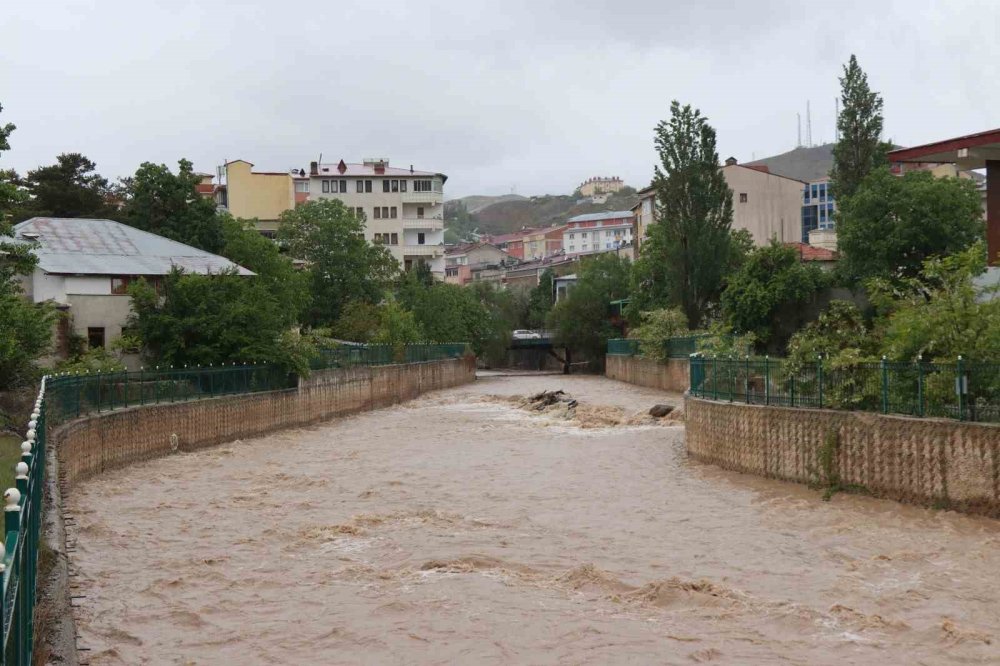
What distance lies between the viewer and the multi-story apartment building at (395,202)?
4016 inches

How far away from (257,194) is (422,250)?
51.7 ft

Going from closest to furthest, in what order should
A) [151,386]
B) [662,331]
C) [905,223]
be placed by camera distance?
[151,386], [905,223], [662,331]

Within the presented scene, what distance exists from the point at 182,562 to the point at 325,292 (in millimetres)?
58799

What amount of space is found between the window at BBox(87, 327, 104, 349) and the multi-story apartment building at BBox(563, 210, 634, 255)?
12682cm

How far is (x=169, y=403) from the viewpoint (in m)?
31.5

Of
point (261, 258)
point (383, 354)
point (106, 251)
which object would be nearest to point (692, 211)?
point (383, 354)

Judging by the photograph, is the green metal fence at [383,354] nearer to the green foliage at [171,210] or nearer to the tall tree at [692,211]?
the green foliage at [171,210]

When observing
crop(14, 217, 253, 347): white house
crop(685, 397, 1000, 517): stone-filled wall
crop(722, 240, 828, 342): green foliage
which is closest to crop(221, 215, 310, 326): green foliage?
crop(14, 217, 253, 347): white house

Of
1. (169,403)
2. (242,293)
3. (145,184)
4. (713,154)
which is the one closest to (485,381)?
(713,154)

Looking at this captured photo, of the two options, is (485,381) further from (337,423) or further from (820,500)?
(820,500)

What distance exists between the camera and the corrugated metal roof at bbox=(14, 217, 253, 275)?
40719 mm

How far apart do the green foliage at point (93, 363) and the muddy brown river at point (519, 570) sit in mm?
5469

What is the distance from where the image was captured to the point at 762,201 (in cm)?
8431

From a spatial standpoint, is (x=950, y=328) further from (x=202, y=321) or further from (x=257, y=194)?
(x=257, y=194)
